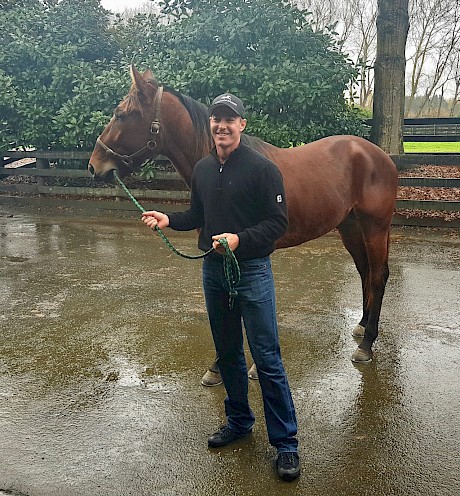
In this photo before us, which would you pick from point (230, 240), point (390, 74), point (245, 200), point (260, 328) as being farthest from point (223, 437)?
point (390, 74)

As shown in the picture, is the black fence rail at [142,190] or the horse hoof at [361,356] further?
the black fence rail at [142,190]

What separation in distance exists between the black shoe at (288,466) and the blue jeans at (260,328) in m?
0.03

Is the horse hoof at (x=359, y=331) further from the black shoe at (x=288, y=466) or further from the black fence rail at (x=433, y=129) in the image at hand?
the black fence rail at (x=433, y=129)

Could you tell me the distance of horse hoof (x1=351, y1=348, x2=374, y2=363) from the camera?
11.9 ft

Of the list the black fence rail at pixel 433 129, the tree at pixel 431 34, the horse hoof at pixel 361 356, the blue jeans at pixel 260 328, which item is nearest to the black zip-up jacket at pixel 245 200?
the blue jeans at pixel 260 328

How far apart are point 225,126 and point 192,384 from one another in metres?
1.68

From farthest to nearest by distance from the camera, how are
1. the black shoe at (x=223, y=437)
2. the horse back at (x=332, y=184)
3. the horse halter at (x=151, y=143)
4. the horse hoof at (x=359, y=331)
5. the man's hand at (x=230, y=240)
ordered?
the horse hoof at (x=359, y=331) → the horse back at (x=332, y=184) → the horse halter at (x=151, y=143) → the black shoe at (x=223, y=437) → the man's hand at (x=230, y=240)

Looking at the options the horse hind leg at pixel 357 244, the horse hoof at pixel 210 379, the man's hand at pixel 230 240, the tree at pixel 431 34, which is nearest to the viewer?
the man's hand at pixel 230 240

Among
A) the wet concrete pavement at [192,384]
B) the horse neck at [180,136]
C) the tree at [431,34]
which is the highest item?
the tree at [431,34]

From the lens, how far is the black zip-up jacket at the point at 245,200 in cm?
233

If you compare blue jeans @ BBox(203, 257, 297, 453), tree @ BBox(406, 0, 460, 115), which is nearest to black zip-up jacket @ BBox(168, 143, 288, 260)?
blue jeans @ BBox(203, 257, 297, 453)

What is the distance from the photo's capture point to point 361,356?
3629mm

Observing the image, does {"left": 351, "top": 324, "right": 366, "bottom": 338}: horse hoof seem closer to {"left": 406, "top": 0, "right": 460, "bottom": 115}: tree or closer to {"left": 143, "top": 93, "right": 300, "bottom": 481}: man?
{"left": 143, "top": 93, "right": 300, "bottom": 481}: man

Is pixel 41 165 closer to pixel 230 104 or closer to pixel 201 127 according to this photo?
pixel 201 127
